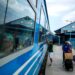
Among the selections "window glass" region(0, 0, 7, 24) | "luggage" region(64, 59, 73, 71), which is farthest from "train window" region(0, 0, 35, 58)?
"luggage" region(64, 59, 73, 71)

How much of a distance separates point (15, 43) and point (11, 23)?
0.37 m

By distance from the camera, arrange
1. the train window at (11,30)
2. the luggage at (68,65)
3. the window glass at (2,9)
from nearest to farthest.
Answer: the window glass at (2,9) → the train window at (11,30) → the luggage at (68,65)

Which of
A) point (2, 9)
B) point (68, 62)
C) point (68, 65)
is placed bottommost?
point (68, 65)

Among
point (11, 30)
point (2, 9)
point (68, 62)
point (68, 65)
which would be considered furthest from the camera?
point (68, 62)

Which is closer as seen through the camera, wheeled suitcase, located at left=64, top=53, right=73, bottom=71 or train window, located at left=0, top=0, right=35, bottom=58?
train window, located at left=0, top=0, right=35, bottom=58

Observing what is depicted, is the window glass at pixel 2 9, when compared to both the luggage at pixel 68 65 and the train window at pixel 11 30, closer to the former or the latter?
the train window at pixel 11 30

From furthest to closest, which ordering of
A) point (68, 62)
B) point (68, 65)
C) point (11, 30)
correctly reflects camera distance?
point (68, 62), point (68, 65), point (11, 30)

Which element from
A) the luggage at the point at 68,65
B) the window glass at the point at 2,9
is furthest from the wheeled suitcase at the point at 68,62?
the window glass at the point at 2,9

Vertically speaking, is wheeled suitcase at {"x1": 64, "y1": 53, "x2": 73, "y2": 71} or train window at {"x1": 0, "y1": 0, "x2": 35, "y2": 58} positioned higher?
train window at {"x1": 0, "y1": 0, "x2": 35, "y2": 58}

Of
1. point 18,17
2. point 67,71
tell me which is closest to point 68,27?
point 67,71

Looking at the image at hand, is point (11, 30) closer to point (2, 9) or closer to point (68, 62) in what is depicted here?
point (2, 9)

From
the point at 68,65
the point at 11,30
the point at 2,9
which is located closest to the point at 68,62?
the point at 68,65

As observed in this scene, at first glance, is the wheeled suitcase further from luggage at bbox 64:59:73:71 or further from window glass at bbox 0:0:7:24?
window glass at bbox 0:0:7:24

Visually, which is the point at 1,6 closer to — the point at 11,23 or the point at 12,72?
the point at 11,23
